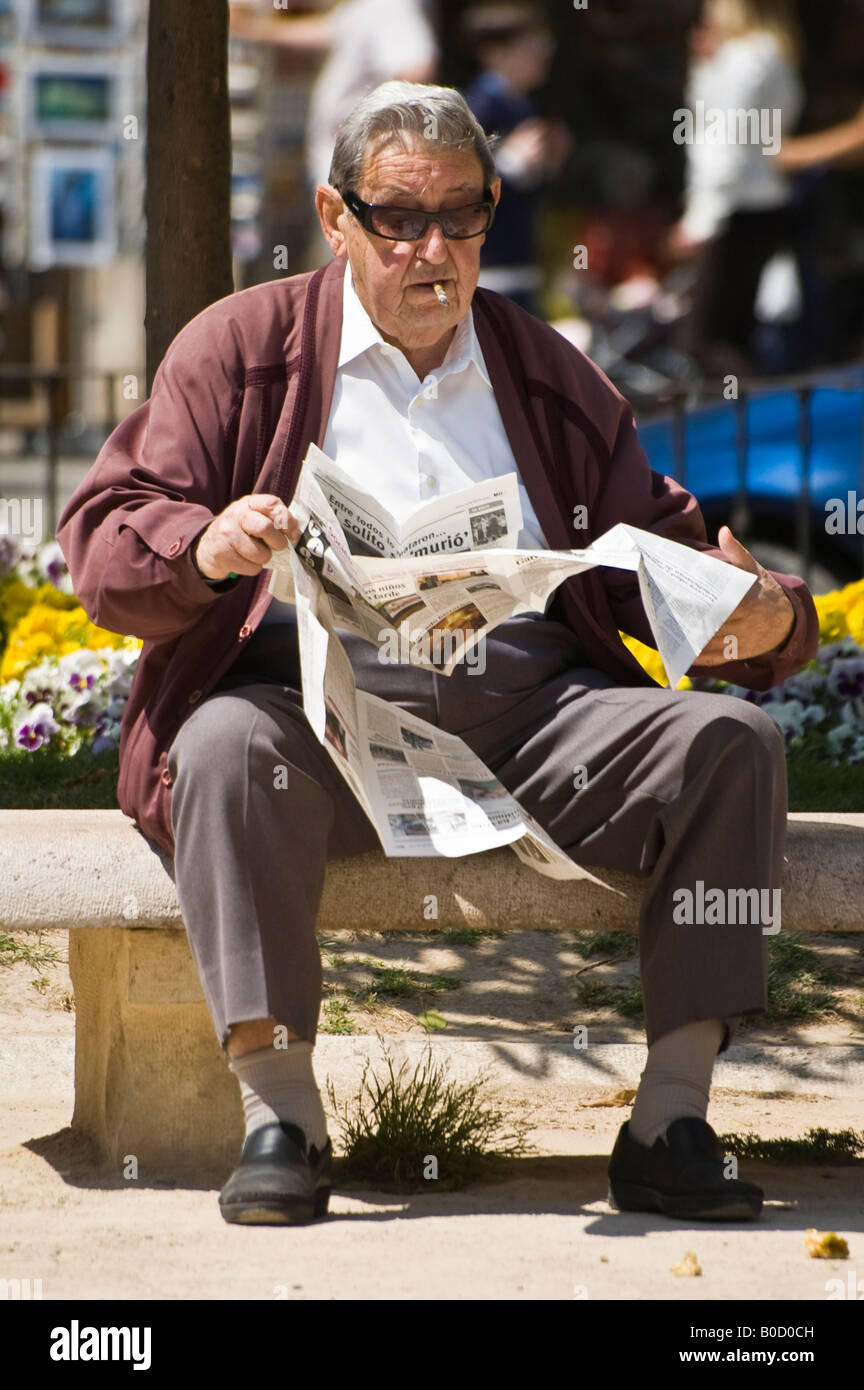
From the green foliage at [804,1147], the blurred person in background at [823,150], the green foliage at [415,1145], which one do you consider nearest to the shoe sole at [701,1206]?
the green foliage at [415,1145]

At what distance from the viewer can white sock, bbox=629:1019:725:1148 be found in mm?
2686

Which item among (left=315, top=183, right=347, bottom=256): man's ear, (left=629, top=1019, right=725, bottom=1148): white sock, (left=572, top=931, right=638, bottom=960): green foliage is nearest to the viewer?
(left=629, top=1019, right=725, bottom=1148): white sock

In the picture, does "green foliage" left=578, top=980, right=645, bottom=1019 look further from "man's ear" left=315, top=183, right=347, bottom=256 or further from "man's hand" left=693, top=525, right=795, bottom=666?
"man's ear" left=315, top=183, right=347, bottom=256

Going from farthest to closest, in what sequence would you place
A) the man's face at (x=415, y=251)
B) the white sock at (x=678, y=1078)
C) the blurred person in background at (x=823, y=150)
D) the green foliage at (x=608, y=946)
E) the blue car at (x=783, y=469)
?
the blurred person in background at (x=823, y=150) → the blue car at (x=783, y=469) → the green foliage at (x=608, y=946) → the man's face at (x=415, y=251) → the white sock at (x=678, y=1078)

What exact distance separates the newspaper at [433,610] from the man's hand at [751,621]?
6 centimetres

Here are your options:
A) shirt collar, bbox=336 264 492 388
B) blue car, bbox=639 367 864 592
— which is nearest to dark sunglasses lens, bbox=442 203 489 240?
shirt collar, bbox=336 264 492 388

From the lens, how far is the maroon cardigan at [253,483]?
9.02 feet

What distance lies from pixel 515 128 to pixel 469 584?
6.74 metres

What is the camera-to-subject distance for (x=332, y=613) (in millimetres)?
2701

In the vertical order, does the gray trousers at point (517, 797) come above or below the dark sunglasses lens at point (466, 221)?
below

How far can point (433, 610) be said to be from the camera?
2.76 metres

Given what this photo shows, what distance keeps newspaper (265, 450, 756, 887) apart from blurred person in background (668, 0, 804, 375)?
527 centimetres

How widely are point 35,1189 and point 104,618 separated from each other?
86cm

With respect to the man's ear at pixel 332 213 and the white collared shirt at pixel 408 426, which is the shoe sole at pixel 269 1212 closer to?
the white collared shirt at pixel 408 426
